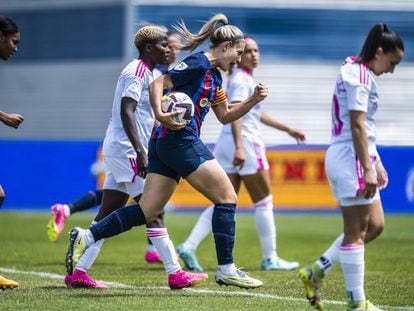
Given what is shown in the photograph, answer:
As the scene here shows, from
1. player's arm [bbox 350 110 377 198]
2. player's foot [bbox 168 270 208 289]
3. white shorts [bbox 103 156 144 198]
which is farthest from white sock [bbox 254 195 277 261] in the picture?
player's arm [bbox 350 110 377 198]

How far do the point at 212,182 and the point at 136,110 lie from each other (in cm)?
162

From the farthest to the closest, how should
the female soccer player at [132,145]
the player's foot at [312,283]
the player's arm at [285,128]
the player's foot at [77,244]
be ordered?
the player's arm at [285,128], the female soccer player at [132,145], the player's foot at [77,244], the player's foot at [312,283]

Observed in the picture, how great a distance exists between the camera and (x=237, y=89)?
450 inches

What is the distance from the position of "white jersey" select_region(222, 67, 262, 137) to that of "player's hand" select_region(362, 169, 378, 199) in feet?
14.3

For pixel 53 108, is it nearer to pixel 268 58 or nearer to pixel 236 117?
pixel 268 58

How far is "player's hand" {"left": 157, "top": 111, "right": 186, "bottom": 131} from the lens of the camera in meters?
8.13

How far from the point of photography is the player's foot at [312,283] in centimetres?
743

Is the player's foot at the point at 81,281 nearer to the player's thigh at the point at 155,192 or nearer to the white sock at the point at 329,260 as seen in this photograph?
the player's thigh at the point at 155,192

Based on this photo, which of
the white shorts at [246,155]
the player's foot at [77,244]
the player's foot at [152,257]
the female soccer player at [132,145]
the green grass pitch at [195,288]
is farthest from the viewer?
the player's foot at [152,257]

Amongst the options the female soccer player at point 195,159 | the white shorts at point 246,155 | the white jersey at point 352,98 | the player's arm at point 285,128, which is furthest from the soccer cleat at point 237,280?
the player's arm at point 285,128

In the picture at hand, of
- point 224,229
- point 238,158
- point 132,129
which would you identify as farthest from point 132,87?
point 238,158

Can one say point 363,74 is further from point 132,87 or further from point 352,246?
point 132,87

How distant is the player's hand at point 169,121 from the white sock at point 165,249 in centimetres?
110

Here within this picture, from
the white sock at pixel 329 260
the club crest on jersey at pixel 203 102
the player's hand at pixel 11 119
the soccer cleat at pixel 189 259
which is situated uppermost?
the club crest on jersey at pixel 203 102
